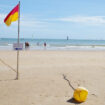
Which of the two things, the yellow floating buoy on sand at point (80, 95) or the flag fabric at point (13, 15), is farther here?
the flag fabric at point (13, 15)

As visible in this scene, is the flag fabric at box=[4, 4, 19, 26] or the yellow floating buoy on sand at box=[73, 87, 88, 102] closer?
the yellow floating buoy on sand at box=[73, 87, 88, 102]

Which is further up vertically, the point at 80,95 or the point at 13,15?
the point at 13,15

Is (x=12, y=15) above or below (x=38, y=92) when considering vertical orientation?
above

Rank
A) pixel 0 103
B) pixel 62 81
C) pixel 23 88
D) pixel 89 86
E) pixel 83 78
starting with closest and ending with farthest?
1. pixel 0 103
2. pixel 23 88
3. pixel 89 86
4. pixel 62 81
5. pixel 83 78

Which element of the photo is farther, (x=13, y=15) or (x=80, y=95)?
(x=13, y=15)

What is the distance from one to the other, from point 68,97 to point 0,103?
6.41 ft

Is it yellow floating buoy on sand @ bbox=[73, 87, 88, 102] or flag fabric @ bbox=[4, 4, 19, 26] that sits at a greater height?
flag fabric @ bbox=[4, 4, 19, 26]

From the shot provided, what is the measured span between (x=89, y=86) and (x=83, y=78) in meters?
1.16

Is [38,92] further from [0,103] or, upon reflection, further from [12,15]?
[12,15]

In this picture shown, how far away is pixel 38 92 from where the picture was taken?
635 centimetres

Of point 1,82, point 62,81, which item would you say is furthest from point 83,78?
point 1,82

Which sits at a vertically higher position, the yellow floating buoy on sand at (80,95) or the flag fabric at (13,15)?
the flag fabric at (13,15)

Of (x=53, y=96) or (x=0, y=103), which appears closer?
(x=0, y=103)

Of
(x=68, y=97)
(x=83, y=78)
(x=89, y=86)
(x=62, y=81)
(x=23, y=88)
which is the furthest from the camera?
(x=83, y=78)
